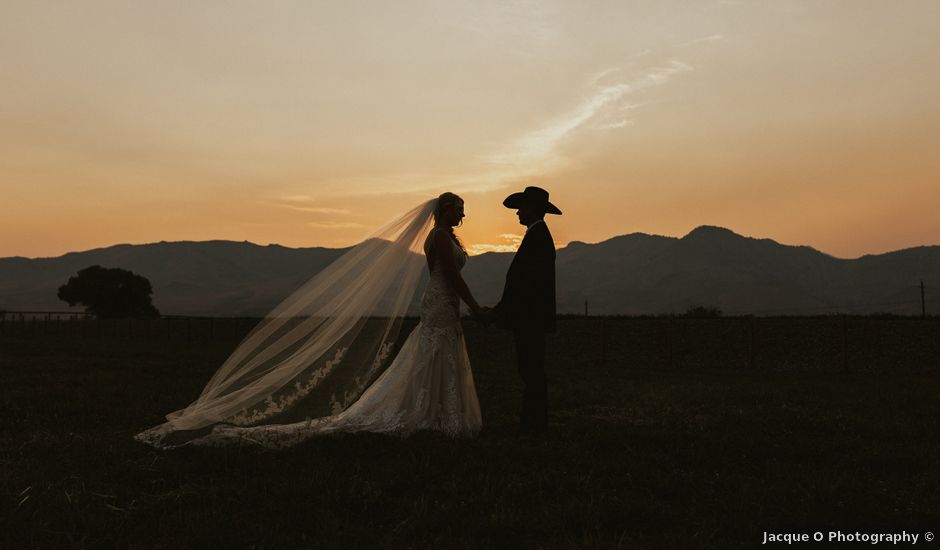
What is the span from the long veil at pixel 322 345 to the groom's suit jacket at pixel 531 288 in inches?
52.5

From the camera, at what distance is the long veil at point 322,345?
7.73m

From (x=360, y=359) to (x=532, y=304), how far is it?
7.45 ft

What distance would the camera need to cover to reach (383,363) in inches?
336

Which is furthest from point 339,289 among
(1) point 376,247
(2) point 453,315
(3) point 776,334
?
(3) point 776,334

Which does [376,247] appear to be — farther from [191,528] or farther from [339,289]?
[191,528]

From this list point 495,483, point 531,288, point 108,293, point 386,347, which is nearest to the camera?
point 495,483

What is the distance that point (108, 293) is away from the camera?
104 metres

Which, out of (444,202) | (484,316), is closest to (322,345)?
(484,316)

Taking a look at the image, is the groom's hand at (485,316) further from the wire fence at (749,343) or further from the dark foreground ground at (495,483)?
the wire fence at (749,343)

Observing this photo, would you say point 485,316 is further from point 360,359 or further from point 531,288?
point 360,359

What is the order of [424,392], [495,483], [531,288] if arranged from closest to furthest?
[495,483] → [424,392] → [531,288]

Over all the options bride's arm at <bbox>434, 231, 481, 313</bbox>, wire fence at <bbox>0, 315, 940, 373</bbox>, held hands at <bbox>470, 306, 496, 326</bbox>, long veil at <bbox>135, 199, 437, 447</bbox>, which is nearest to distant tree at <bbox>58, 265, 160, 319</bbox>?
wire fence at <bbox>0, 315, 940, 373</bbox>

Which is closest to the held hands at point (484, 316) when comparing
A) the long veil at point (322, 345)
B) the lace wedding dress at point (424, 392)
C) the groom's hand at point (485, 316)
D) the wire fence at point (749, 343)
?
the groom's hand at point (485, 316)

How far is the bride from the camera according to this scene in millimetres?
7641
